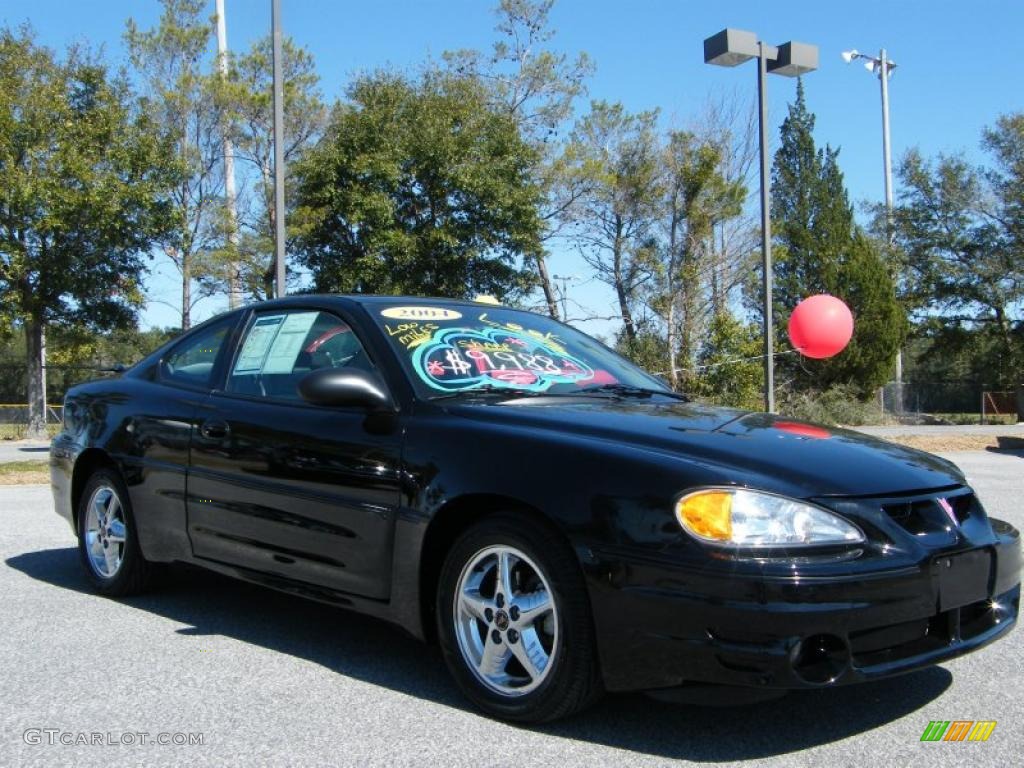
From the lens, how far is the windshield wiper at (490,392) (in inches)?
146

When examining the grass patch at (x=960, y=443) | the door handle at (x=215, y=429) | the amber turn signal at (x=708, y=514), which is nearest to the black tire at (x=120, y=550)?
the door handle at (x=215, y=429)

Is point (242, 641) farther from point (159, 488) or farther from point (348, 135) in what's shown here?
point (348, 135)

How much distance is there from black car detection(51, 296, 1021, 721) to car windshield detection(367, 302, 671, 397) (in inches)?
0.5

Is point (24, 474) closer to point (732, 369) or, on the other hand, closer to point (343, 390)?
point (343, 390)

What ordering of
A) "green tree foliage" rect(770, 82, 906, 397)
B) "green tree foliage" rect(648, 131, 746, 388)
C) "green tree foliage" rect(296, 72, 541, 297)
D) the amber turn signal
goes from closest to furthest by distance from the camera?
the amber turn signal → "green tree foliage" rect(296, 72, 541, 297) → "green tree foliage" rect(648, 131, 746, 388) → "green tree foliage" rect(770, 82, 906, 397)

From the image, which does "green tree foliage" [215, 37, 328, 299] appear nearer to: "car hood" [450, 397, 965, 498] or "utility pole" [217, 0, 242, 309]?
"utility pole" [217, 0, 242, 309]

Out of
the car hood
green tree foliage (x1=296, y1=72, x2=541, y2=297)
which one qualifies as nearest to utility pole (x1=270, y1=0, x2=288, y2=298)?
green tree foliage (x1=296, y1=72, x2=541, y2=297)

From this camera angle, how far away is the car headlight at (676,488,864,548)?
2.80 meters

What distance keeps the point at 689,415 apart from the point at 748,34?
33.6 ft

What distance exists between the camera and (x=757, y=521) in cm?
283

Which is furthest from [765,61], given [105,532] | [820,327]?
[105,532]

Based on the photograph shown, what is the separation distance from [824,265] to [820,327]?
2214 cm

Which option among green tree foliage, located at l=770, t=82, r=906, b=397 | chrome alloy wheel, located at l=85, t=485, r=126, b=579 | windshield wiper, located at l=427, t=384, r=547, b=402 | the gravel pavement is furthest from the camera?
green tree foliage, located at l=770, t=82, r=906, b=397

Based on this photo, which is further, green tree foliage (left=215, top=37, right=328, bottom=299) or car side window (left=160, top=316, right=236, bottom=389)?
green tree foliage (left=215, top=37, right=328, bottom=299)
